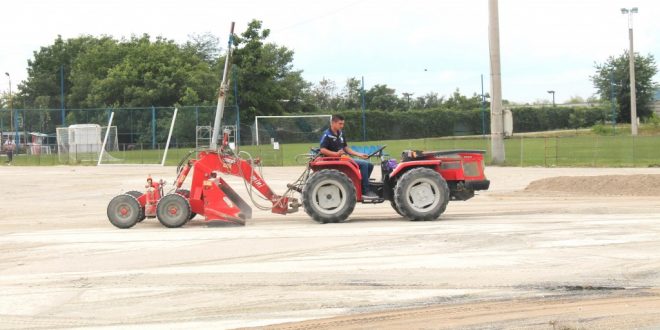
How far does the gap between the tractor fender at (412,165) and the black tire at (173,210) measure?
3298mm

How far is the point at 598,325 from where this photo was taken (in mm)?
6863

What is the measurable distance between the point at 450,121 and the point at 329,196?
2256 inches

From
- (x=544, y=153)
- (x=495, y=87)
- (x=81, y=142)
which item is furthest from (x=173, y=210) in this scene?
(x=81, y=142)

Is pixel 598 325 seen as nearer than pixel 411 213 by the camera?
Yes

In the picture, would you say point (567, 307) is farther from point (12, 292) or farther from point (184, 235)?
point (184, 235)

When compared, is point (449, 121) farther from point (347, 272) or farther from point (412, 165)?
point (347, 272)

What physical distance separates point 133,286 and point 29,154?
42275 mm

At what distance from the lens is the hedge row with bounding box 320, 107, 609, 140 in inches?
2532

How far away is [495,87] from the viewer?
32.9 meters

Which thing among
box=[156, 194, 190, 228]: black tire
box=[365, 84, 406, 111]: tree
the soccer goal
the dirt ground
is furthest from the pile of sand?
box=[365, 84, 406, 111]: tree

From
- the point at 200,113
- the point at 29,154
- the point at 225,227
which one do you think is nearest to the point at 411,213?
the point at 225,227

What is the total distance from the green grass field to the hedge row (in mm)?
15138

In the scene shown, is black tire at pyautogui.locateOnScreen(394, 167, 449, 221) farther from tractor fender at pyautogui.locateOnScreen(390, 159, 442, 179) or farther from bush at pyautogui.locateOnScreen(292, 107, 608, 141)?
bush at pyautogui.locateOnScreen(292, 107, 608, 141)

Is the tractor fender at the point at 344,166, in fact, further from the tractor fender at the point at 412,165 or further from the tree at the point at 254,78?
the tree at the point at 254,78
